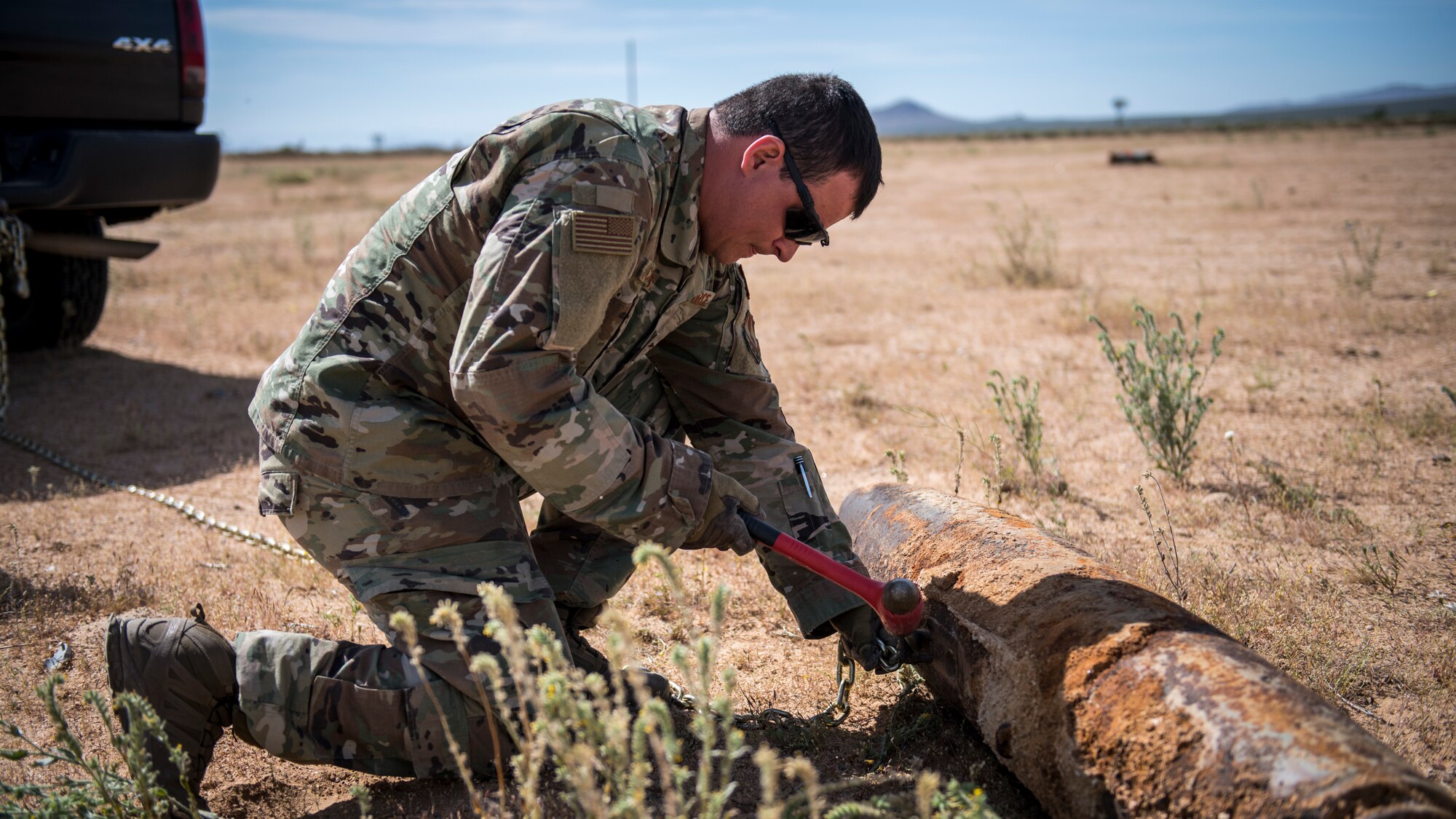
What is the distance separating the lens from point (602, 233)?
2086mm

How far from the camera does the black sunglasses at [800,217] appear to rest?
230 cm

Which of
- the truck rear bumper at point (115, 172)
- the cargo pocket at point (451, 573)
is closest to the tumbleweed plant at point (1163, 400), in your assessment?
the cargo pocket at point (451, 573)

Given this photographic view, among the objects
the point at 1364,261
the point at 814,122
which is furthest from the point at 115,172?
the point at 1364,261

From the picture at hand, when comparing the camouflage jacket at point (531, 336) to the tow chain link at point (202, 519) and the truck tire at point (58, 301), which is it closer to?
the tow chain link at point (202, 519)

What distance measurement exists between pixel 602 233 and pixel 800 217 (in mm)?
537

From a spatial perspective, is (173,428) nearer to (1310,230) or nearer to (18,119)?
(18,119)

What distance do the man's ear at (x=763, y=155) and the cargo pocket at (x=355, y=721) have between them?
1415 millimetres

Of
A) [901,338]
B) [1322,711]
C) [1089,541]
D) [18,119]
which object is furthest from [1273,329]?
[18,119]

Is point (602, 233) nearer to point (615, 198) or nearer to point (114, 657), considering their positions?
point (615, 198)

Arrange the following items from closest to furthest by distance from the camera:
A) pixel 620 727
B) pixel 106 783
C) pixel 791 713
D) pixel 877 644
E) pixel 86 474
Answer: pixel 620 727
pixel 106 783
pixel 877 644
pixel 791 713
pixel 86 474

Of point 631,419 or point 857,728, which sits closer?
point 631,419

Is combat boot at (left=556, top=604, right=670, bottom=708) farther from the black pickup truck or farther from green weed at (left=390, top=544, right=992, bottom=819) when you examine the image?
the black pickup truck

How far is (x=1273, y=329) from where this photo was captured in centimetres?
634

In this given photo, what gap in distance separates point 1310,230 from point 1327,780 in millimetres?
11074
